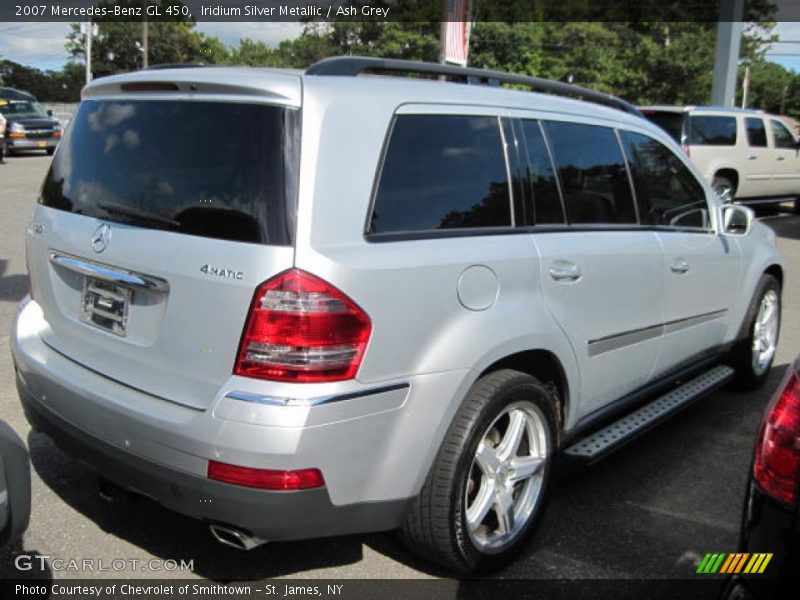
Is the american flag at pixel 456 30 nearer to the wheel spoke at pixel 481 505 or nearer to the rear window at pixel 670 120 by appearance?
the wheel spoke at pixel 481 505

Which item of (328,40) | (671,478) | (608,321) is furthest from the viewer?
(328,40)

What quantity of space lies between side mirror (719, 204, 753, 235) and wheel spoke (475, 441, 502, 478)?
2.41 m

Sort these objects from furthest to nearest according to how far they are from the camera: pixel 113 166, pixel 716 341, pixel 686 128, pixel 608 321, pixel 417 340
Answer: pixel 686 128
pixel 716 341
pixel 608 321
pixel 113 166
pixel 417 340

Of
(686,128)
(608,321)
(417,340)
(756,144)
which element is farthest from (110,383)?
(756,144)

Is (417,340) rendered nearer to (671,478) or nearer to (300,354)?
(300,354)

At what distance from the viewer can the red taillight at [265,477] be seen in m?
2.28

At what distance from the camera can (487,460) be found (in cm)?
288

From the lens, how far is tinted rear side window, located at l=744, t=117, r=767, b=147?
555 inches

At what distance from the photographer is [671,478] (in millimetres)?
3828

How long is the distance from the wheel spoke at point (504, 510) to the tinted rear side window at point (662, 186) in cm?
165

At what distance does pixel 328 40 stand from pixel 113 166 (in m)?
69.7

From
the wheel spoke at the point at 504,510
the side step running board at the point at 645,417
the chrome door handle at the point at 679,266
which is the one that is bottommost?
the wheel spoke at the point at 504,510

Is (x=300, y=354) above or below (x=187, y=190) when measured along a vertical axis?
below

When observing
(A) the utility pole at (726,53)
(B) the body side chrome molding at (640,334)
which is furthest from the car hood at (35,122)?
(B) the body side chrome molding at (640,334)
